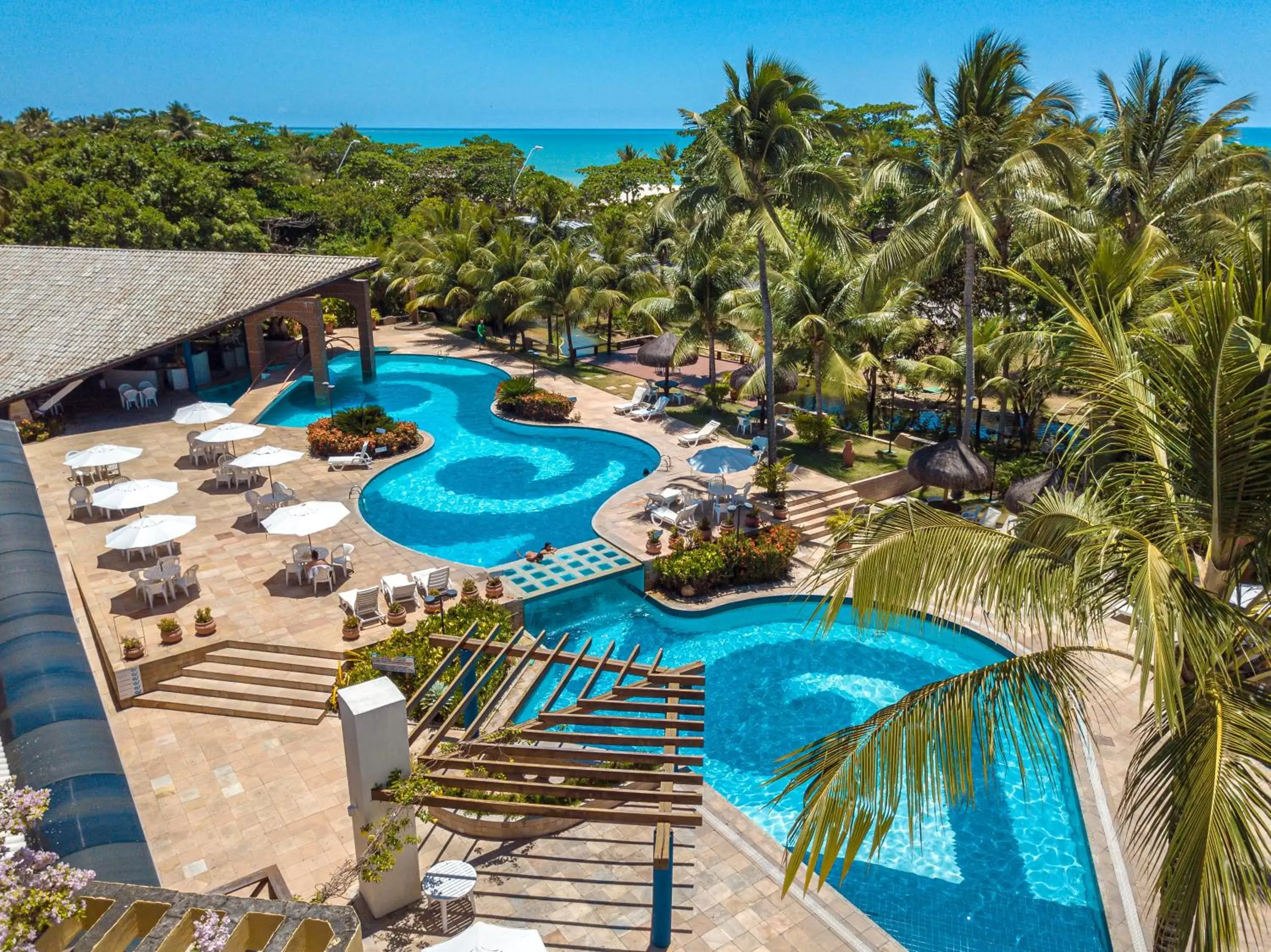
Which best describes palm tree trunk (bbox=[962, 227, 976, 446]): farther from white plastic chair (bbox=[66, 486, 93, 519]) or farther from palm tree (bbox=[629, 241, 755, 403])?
white plastic chair (bbox=[66, 486, 93, 519])

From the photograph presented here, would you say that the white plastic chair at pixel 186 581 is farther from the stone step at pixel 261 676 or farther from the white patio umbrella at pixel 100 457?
the white patio umbrella at pixel 100 457

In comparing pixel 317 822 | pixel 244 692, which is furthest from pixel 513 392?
pixel 317 822

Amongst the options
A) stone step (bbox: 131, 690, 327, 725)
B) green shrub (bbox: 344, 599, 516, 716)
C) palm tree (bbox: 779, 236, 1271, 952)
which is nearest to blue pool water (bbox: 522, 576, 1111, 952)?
green shrub (bbox: 344, 599, 516, 716)

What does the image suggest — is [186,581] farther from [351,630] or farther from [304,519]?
[351,630]

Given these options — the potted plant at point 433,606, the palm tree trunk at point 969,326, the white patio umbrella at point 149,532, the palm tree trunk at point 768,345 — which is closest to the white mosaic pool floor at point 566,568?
the potted plant at point 433,606

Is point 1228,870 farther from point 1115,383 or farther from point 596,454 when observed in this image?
point 596,454

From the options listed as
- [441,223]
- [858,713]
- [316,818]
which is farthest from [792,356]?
[441,223]
